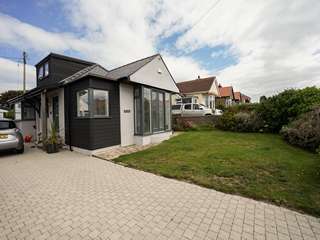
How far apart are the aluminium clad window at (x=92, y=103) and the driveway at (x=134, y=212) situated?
3.53 m

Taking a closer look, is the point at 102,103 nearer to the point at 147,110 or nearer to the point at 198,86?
the point at 147,110

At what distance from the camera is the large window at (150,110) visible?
31.0 ft

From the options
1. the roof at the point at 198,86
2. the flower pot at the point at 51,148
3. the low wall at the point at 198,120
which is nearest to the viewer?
the flower pot at the point at 51,148

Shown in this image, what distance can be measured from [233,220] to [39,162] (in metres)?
6.97

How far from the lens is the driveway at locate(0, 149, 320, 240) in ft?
7.77

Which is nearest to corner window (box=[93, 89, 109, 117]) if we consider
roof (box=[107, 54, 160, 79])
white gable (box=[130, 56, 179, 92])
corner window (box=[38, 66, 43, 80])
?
roof (box=[107, 54, 160, 79])

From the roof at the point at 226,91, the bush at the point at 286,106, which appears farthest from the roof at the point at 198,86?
the bush at the point at 286,106

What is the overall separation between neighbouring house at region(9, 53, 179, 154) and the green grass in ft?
7.55

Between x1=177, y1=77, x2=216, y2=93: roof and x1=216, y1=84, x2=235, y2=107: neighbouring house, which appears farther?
x1=216, y1=84, x2=235, y2=107: neighbouring house

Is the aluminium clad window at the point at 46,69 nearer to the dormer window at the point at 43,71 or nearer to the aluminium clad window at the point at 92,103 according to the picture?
the dormer window at the point at 43,71

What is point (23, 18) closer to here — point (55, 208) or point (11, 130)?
point (11, 130)

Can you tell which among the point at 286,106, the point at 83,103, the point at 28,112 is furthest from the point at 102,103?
the point at 286,106

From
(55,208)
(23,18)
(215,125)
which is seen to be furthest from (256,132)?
(23,18)

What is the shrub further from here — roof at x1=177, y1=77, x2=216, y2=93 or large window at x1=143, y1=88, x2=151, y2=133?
roof at x1=177, y1=77, x2=216, y2=93
